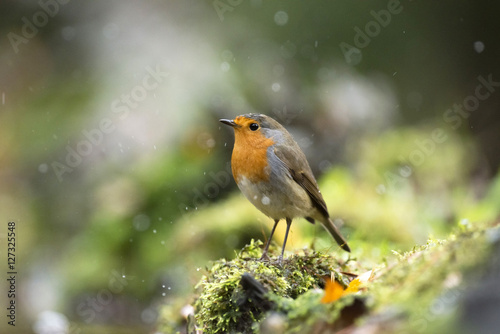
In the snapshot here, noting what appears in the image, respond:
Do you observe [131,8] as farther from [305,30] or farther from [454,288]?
[454,288]

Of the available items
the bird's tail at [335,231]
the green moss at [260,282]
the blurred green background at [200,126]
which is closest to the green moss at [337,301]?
the green moss at [260,282]

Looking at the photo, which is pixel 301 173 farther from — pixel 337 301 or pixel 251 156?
pixel 337 301

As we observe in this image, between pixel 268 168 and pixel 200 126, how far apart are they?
7.86 feet

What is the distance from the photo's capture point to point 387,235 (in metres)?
3.89

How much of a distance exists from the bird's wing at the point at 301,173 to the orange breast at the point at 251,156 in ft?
0.29

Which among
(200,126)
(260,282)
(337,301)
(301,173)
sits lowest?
(337,301)

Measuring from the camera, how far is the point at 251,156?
2793 millimetres

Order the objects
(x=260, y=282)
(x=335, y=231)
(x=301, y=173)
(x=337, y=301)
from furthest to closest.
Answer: (x=335, y=231) < (x=301, y=173) < (x=260, y=282) < (x=337, y=301)

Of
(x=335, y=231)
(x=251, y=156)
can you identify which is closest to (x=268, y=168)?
(x=251, y=156)

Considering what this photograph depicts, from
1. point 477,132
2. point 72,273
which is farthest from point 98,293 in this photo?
point 477,132

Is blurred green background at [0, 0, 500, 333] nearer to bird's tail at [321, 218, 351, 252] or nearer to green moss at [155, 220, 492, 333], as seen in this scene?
bird's tail at [321, 218, 351, 252]

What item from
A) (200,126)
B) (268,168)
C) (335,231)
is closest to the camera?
(268,168)

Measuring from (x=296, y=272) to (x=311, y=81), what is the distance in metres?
3.58

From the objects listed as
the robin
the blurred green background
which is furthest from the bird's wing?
the blurred green background
